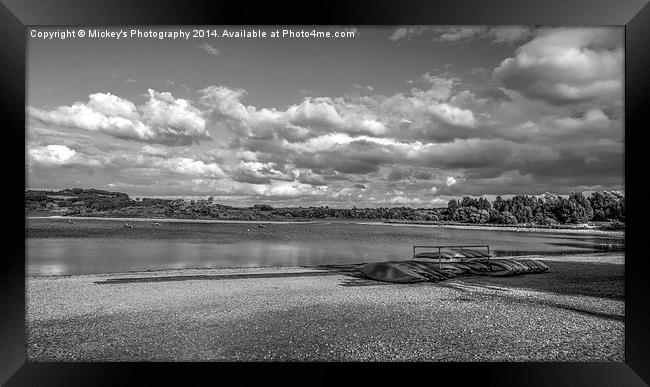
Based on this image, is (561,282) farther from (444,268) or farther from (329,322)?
(329,322)

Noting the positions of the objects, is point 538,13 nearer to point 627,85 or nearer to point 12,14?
point 627,85

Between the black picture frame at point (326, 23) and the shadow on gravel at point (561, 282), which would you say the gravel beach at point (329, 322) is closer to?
the shadow on gravel at point (561, 282)

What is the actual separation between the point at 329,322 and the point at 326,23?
16.9 ft

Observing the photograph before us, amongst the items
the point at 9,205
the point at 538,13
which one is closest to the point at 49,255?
the point at 9,205

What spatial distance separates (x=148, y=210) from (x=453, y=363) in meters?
90.5

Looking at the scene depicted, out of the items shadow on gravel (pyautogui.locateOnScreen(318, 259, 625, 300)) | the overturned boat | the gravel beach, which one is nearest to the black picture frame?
the gravel beach

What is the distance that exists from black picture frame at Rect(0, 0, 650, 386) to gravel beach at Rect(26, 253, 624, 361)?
561mm

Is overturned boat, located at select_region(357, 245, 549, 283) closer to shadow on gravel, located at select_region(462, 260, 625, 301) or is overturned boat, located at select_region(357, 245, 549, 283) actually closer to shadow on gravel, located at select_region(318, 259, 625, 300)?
shadow on gravel, located at select_region(318, 259, 625, 300)

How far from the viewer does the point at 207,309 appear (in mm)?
8523

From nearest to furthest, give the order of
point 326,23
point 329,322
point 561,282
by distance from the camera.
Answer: point 326,23 < point 329,322 < point 561,282

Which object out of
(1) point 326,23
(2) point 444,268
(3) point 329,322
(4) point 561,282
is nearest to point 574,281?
(4) point 561,282

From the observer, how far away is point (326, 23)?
5.31 meters

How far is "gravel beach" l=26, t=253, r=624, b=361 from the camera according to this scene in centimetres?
603

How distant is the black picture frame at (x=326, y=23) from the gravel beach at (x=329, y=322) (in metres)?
0.56
